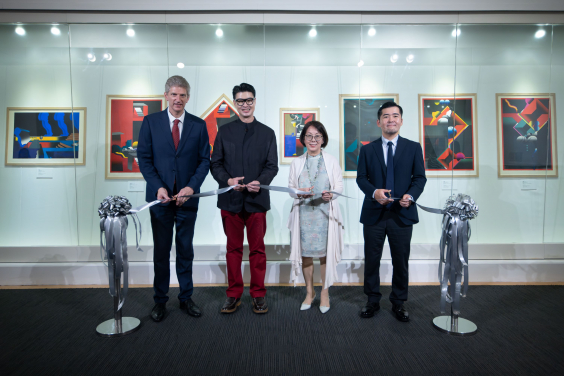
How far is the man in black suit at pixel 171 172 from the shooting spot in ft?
9.84

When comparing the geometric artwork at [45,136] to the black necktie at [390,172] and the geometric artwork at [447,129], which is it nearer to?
the black necktie at [390,172]

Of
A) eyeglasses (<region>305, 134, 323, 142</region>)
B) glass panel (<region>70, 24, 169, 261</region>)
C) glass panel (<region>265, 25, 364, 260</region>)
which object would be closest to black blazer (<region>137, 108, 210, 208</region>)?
eyeglasses (<region>305, 134, 323, 142</region>)

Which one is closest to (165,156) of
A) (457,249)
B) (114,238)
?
(114,238)

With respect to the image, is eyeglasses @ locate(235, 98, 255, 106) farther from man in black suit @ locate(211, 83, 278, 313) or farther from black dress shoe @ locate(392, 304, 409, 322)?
black dress shoe @ locate(392, 304, 409, 322)

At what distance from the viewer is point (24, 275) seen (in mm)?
4043

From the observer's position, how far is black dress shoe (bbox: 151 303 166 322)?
9.70ft

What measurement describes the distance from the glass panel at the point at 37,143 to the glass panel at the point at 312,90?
260cm

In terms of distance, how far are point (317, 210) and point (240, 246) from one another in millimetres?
809

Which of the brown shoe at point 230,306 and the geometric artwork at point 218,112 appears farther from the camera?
the geometric artwork at point 218,112

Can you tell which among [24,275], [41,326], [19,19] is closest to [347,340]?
[41,326]

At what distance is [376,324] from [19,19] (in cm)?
542

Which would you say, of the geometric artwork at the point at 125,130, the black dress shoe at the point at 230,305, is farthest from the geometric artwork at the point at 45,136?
the black dress shoe at the point at 230,305

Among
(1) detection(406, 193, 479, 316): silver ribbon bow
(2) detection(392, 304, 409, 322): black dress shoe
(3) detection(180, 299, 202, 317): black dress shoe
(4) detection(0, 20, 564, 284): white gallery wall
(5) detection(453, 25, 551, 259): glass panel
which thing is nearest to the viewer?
(1) detection(406, 193, 479, 316): silver ribbon bow

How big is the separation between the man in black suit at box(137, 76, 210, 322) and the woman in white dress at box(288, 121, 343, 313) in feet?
3.12
